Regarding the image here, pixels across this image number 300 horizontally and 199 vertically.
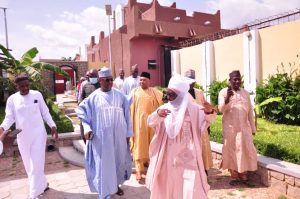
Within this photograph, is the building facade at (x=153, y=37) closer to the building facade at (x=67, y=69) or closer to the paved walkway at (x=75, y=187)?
the building facade at (x=67, y=69)

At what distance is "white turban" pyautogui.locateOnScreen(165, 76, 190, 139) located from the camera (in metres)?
3.26

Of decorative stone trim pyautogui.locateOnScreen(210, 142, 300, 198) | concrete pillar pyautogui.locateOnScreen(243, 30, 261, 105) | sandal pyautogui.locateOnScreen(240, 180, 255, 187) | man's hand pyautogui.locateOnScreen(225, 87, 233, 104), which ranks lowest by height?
sandal pyautogui.locateOnScreen(240, 180, 255, 187)

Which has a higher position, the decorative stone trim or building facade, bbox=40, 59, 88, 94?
building facade, bbox=40, 59, 88, 94

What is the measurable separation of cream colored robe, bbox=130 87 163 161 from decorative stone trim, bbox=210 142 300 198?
5.88 feet

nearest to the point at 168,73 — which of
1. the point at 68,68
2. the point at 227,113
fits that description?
the point at 68,68

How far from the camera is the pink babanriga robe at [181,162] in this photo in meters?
3.31

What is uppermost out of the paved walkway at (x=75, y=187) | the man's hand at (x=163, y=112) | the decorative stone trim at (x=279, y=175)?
the man's hand at (x=163, y=112)

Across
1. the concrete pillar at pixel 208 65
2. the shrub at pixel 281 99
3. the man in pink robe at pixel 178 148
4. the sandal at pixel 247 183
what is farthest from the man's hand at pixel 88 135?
the concrete pillar at pixel 208 65

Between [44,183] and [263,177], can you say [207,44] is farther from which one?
[44,183]

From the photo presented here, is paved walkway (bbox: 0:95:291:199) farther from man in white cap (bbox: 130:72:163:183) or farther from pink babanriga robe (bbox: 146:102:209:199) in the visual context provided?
pink babanriga robe (bbox: 146:102:209:199)

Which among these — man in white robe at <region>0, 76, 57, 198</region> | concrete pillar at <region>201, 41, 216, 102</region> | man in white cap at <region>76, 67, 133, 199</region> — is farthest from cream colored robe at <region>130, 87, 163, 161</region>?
concrete pillar at <region>201, 41, 216, 102</region>

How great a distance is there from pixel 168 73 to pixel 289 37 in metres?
12.2

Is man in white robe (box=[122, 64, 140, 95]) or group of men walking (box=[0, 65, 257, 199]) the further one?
man in white robe (box=[122, 64, 140, 95])

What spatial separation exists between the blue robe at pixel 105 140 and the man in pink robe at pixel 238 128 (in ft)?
5.22
